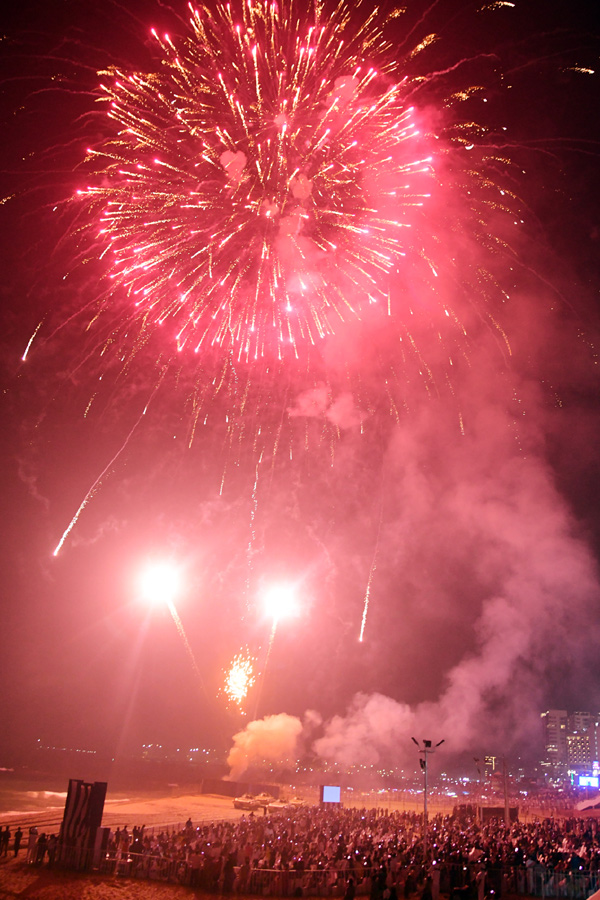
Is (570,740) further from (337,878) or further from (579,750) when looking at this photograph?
(337,878)

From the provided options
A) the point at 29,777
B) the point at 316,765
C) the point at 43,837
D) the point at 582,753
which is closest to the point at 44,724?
the point at 316,765

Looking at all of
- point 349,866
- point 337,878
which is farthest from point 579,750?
point 337,878

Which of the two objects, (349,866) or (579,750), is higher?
(349,866)

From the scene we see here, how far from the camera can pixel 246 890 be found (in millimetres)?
13258

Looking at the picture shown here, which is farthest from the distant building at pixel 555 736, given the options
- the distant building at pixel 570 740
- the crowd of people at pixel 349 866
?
the crowd of people at pixel 349 866

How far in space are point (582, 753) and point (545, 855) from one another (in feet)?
557

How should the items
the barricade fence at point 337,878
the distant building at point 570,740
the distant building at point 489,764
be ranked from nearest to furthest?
1. the barricade fence at point 337,878
2. the distant building at point 489,764
3. the distant building at point 570,740

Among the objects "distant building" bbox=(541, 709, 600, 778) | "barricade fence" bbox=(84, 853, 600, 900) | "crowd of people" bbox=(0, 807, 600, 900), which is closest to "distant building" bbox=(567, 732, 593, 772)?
"distant building" bbox=(541, 709, 600, 778)

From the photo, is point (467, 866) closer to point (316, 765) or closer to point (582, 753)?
point (316, 765)

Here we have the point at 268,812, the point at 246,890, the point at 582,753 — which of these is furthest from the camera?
the point at 582,753

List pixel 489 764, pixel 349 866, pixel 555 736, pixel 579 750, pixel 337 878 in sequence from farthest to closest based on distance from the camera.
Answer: pixel 555 736 < pixel 579 750 < pixel 489 764 < pixel 349 866 < pixel 337 878

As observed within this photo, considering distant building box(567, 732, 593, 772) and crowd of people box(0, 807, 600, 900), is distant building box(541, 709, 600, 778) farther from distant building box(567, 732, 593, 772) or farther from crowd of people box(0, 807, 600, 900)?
crowd of people box(0, 807, 600, 900)

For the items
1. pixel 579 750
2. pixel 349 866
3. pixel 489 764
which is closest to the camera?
pixel 349 866

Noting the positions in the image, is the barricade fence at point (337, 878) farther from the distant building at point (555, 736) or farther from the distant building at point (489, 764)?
the distant building at point (555, 736)
